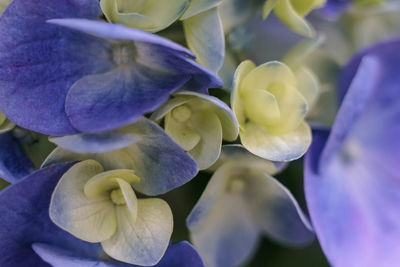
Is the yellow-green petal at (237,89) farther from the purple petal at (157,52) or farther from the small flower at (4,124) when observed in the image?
the small flower at (4,124)

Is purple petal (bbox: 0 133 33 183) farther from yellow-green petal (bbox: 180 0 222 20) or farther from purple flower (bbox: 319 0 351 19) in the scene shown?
purple flower (bbox: 319 0 351 19)

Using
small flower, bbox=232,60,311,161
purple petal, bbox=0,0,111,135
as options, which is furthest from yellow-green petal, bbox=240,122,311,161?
purple petal, bbox=0,0,111,135

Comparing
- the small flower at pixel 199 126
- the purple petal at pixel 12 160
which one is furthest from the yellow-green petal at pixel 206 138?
the purple petal at pixel 12 160

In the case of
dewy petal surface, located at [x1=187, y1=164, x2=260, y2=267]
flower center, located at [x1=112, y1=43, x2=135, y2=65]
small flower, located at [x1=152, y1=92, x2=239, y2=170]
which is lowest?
dewy petal surface, located at [x1=187, y1=164, x2=260, y2=267]

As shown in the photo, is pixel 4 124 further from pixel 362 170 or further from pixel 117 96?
pixel 362 170

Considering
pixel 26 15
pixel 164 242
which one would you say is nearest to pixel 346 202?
pixel 164 242

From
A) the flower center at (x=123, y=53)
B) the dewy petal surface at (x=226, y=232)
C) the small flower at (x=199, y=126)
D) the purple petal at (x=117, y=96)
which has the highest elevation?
the flower center at (x=123, y=53)
